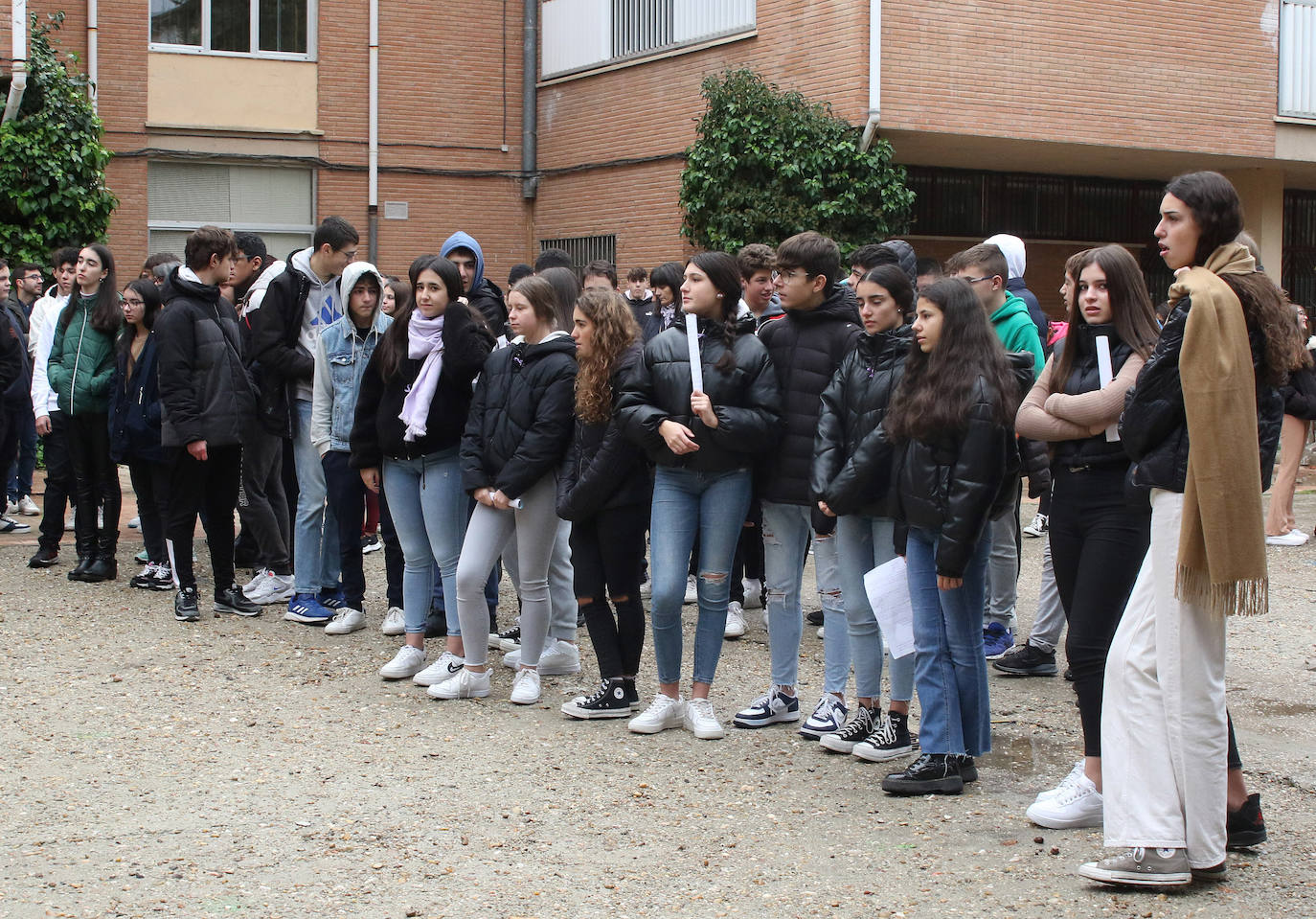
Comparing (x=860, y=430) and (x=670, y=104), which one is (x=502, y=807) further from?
(x=670, y=104)

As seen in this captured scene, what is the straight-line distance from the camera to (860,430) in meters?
5.53

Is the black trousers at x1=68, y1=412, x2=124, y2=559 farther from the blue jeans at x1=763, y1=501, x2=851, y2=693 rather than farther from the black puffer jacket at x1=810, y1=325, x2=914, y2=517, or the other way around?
the black puffer jacket at x1=810, y1=325, x2=914, y2=517

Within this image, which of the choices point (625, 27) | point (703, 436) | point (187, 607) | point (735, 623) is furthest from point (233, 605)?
point (625, 27)

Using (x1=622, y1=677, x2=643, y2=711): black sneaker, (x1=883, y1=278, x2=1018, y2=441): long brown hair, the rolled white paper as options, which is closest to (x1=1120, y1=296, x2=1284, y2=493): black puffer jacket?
the rolled white paper

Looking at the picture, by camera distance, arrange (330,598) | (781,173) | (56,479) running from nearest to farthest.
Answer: (330,598) → (56,479) → (781,173)

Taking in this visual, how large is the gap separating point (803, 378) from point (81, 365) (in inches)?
210

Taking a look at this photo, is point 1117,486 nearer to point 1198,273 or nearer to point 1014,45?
point 1198,273

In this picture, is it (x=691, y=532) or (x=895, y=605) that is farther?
(x=691, y=532)

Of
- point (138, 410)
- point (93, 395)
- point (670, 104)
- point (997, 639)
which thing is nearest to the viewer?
point (997, 639)

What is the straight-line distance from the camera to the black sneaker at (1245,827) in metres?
4.57

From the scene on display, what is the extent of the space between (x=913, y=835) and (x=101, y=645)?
4.68 m

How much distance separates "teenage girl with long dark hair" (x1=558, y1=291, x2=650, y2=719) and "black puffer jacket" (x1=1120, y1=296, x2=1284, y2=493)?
88.3 inches

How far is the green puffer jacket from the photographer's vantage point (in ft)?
30.0

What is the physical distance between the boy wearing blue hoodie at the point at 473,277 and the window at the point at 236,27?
12272 millimetres
